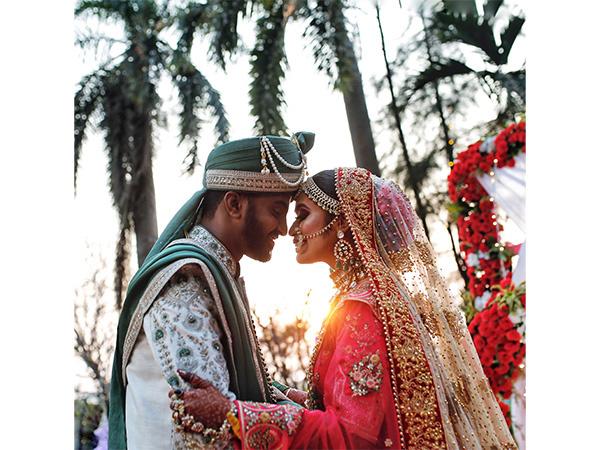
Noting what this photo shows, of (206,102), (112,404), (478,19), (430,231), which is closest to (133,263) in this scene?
(206,102)

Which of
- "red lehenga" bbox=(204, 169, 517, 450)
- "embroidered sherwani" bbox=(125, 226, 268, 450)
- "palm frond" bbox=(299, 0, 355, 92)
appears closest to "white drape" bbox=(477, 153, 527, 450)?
"palm frond" bbox=(299, 0, 355, 92)

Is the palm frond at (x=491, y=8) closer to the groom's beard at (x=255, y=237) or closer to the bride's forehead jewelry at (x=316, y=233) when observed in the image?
the bride's forehead jewelry at (x=316, y=233)

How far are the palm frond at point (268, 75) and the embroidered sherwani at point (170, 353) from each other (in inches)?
187

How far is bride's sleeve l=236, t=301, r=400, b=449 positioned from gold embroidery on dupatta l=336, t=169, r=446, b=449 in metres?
0.04

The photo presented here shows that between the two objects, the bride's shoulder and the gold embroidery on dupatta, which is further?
the bride's shoulder

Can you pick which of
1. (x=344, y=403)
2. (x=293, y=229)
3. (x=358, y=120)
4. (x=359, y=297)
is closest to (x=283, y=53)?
(x=358, y=120)

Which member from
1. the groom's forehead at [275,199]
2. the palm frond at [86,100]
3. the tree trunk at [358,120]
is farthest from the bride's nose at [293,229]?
the palm frond at [86,100]

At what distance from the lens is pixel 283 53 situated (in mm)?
6988

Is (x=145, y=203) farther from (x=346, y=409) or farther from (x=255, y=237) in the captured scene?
(x=346, y=409)

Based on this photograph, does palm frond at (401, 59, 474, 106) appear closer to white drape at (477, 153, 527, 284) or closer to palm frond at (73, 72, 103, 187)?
white drape at (477, 153, 527, 284)

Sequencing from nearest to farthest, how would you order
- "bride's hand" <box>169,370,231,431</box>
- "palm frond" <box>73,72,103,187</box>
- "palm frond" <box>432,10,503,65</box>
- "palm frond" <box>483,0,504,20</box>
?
"bride's hand" <box>169,370,231,431</box> < "palm frond" <box>483,0,504,20</box> < "palm frond" <box>432,10,503,65</box> < "palm frond" <box>73,72,103,187</box>

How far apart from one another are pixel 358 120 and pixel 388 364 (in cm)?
463

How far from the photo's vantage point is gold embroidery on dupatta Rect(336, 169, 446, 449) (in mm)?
2447
